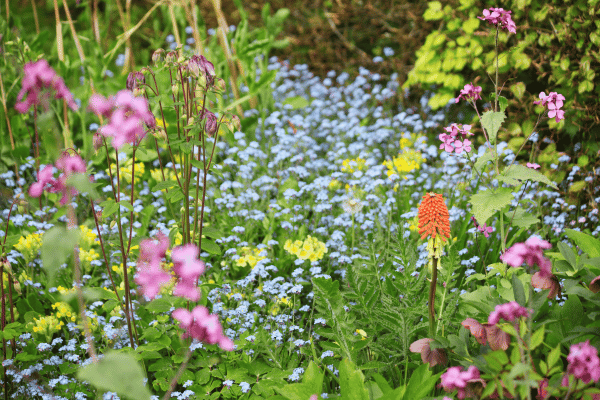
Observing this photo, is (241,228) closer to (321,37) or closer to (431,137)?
(431,137)

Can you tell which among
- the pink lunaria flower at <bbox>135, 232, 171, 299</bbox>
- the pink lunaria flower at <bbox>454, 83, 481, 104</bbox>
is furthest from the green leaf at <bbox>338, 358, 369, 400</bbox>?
the pink lunaria flower at <bbox>454, 83, 481, 104</bbox>

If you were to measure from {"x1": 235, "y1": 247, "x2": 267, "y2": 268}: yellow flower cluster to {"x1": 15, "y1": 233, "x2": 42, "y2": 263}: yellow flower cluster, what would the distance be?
1004 millimetres

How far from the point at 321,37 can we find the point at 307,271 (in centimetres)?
372

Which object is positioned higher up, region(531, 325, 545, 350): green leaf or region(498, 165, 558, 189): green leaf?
region(498, 165, 558, 189): green leaf

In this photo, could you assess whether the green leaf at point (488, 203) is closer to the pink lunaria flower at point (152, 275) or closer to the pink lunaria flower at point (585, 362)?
the pink lunaria flower at point (585, 362)

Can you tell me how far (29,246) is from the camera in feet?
8.34

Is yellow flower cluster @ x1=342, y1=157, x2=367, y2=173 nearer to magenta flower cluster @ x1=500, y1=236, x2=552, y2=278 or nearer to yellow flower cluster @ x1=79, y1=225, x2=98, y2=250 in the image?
yellow flower cluster @ x1=79, y1=225, x2=98, y2=250

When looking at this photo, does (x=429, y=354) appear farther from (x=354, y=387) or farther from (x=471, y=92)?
(x=471, y=92)

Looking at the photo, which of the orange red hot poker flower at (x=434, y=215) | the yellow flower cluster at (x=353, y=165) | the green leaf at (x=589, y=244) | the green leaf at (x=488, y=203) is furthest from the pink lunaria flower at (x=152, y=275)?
the yellow flower cluster at (x=353, y=165)

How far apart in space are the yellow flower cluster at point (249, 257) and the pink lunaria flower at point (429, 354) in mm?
1057

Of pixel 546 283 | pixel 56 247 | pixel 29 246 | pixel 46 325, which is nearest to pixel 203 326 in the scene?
pixel 56 247

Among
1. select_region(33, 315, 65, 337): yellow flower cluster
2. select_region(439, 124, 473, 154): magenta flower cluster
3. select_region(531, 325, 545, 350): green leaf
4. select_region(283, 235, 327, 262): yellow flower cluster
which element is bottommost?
select_region(531, 325, 545, 350): green leaf

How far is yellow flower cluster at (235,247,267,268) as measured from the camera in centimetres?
250

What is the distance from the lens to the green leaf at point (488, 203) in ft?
5.79
